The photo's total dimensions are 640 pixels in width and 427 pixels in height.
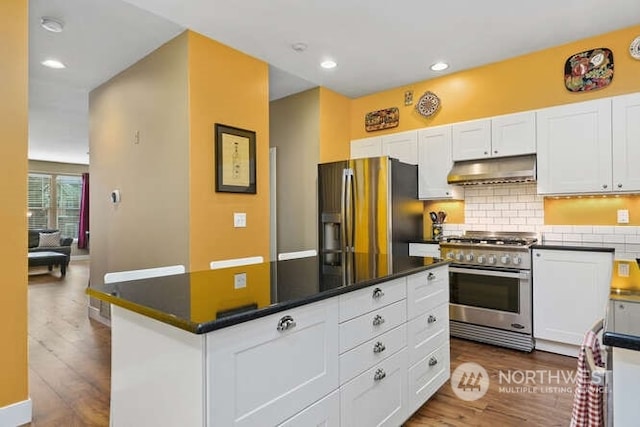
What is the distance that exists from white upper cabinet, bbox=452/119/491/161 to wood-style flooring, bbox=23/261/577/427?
1.84 meters

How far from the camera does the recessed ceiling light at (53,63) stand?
3.48 metres

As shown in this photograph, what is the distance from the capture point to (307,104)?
4.41 metres

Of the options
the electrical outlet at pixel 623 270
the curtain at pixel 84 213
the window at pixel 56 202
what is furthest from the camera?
the curtain at pixel 84 213

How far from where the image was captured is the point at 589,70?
124 inches

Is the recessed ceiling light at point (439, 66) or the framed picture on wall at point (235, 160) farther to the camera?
the recessed ceiling light at point (439, 66)

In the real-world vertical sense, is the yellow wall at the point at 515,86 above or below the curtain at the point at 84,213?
above

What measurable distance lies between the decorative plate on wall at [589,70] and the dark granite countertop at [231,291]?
244 cm

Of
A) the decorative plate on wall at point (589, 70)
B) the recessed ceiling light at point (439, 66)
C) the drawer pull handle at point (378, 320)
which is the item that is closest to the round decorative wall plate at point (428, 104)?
the recessed ceiling light at point (439, 66)

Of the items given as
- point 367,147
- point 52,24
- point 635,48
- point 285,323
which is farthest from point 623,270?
point 52,24

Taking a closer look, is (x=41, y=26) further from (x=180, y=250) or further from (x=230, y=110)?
(x=180, y=250)

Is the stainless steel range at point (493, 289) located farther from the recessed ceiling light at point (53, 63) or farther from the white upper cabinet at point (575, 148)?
the recessed ceiling light at point (53, 63)

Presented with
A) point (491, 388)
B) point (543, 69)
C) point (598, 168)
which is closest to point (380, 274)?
point (491, 388)

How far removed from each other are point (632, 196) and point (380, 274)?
2701mm

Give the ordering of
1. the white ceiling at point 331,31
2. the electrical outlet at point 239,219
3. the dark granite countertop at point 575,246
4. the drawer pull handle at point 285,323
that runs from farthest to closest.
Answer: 1. the electrical outlet at point 239,219
2. the dark granite countertop at point 575,246
3. the white ceiling at point 331,31
4. the drawer pull handle at point 285,323
